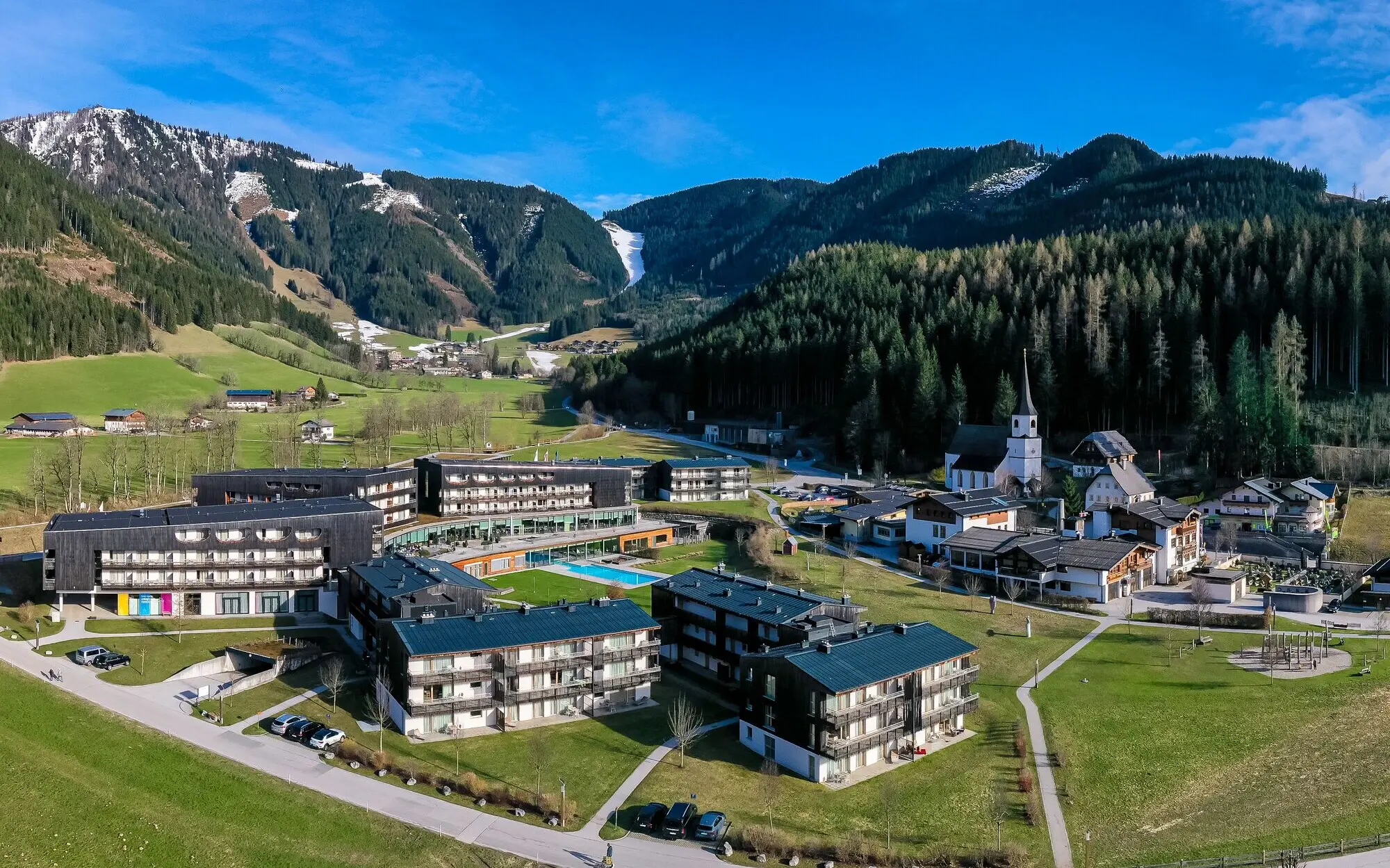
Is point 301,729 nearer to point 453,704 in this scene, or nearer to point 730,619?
point 453,704

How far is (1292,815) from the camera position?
111 ft

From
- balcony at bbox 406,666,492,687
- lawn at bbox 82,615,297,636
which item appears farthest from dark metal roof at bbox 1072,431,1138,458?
lawn at bbox 82,615,297,636

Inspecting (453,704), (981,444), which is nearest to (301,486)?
(453,704)

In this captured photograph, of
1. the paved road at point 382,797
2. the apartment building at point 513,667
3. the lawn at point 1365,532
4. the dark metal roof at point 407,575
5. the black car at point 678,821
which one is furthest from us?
the lawn at point 1365,532

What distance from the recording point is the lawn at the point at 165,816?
30672 millimetres

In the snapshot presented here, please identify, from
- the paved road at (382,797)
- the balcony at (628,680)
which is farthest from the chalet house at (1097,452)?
the paved road at (382,797)

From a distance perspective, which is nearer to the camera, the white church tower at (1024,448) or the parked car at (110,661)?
the parked car at (110,661)

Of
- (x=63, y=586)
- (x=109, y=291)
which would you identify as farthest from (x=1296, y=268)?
(x=109, y=291)

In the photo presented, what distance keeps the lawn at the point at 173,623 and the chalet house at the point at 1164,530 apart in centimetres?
6080

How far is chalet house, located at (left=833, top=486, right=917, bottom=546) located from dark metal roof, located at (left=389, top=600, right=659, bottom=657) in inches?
1536

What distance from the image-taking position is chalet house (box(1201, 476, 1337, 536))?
79.4 metres

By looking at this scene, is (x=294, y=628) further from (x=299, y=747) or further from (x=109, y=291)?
(x=109, y=291)

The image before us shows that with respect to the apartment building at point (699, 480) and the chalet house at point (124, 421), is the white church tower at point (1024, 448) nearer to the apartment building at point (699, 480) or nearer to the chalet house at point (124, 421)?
the apartment building at point (699, 480)

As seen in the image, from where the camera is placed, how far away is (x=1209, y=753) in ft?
131
